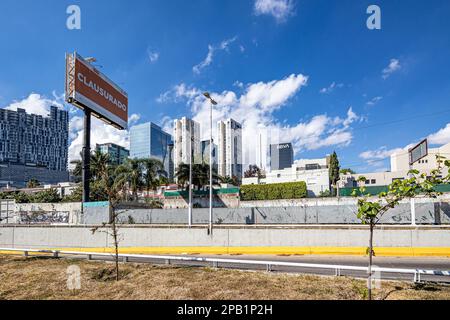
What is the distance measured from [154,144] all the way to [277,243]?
187m

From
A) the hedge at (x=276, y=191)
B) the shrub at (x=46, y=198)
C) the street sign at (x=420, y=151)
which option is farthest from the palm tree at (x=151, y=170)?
the street sign at (x=420, y=151)

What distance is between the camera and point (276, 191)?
4934 centimetres

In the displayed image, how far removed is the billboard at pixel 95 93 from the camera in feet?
106

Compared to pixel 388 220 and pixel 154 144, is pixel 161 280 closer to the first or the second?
pixel 388 220

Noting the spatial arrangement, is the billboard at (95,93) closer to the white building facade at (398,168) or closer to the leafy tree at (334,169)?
the leafy tree at (334,169)

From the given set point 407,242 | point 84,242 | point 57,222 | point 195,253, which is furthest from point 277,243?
point 57,222

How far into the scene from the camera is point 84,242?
78.3ft

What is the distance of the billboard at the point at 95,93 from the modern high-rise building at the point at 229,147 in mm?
83103

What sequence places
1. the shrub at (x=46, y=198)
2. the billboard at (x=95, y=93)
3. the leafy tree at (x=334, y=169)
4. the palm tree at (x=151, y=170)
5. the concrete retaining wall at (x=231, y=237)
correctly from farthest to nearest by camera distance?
the leafy tree at (x=334, y=169) < the shrub at (x=46, y=198) < the palm tree at (x=151, y=170) < the billboard at (x=95, y=93) < the concrete retaining wall at (x=231, y=237)

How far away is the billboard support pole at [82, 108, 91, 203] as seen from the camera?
3401cm

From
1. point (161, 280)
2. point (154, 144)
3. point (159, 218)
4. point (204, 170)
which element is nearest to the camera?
point (161, 280)

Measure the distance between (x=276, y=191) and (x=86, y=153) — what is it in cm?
3006

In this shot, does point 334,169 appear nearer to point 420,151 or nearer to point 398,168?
point 420,151

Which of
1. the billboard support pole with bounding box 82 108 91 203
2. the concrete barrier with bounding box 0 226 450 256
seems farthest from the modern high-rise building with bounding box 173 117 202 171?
the concrete barrier with bounding box 0 226 450 256
